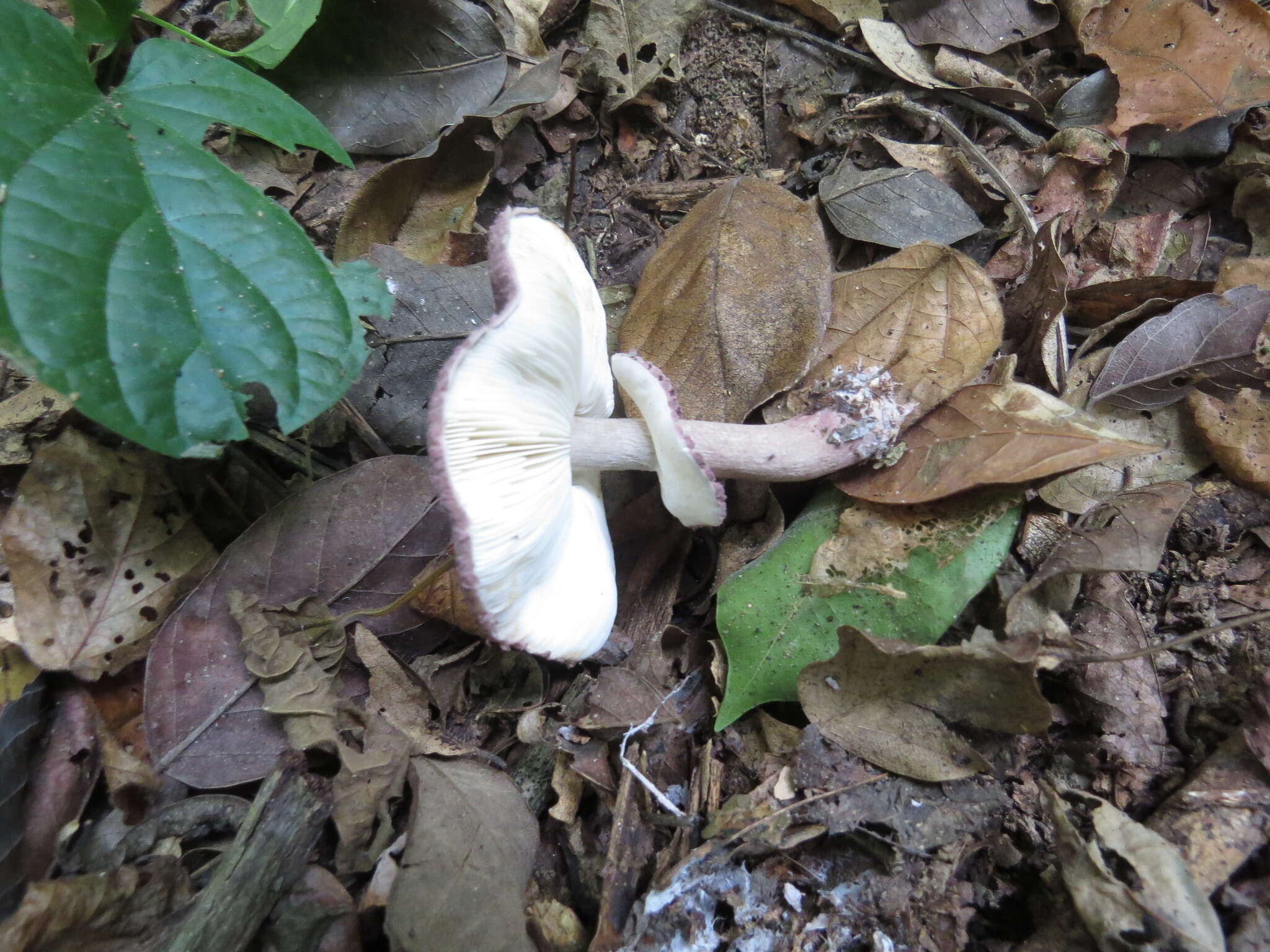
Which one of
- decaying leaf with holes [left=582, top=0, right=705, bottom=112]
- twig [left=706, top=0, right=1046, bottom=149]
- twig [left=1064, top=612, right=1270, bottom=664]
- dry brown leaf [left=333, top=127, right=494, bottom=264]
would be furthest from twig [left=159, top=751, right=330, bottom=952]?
twig [left=706, top=0, right=1046, bottom=149]

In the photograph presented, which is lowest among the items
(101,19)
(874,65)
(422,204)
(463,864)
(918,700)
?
(463,864)

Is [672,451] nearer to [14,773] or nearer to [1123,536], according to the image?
[1123,536]

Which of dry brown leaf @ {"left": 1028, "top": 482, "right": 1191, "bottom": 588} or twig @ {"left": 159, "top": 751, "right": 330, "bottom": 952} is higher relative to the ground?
dry brown leaf @ {"left": 1028, "top": 482, "right": 1191, "bottom": 588}

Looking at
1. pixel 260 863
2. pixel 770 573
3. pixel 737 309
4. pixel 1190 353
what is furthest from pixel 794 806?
pixel 1190 353

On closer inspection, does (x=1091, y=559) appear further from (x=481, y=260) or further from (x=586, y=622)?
(x=481, y=260)

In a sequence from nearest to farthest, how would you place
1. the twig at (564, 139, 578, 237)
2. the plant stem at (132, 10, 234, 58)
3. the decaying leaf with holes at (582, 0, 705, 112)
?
the plant stem at (132, 10, 234, 58) → the twig at (564, 139, 578, 237) → the decaying leaf with holes at (582, 0, 705, 112)

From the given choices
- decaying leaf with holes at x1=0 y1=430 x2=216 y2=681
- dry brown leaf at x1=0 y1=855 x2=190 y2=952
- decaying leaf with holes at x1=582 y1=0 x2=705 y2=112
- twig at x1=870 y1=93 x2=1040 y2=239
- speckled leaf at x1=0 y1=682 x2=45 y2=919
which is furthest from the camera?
decaying leaf with holes at x1=582 y1=0 x2=705 y2=112

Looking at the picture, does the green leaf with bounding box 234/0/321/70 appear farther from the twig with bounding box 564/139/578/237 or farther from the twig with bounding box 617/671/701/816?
the twig with bounding box 617/671/701/816
